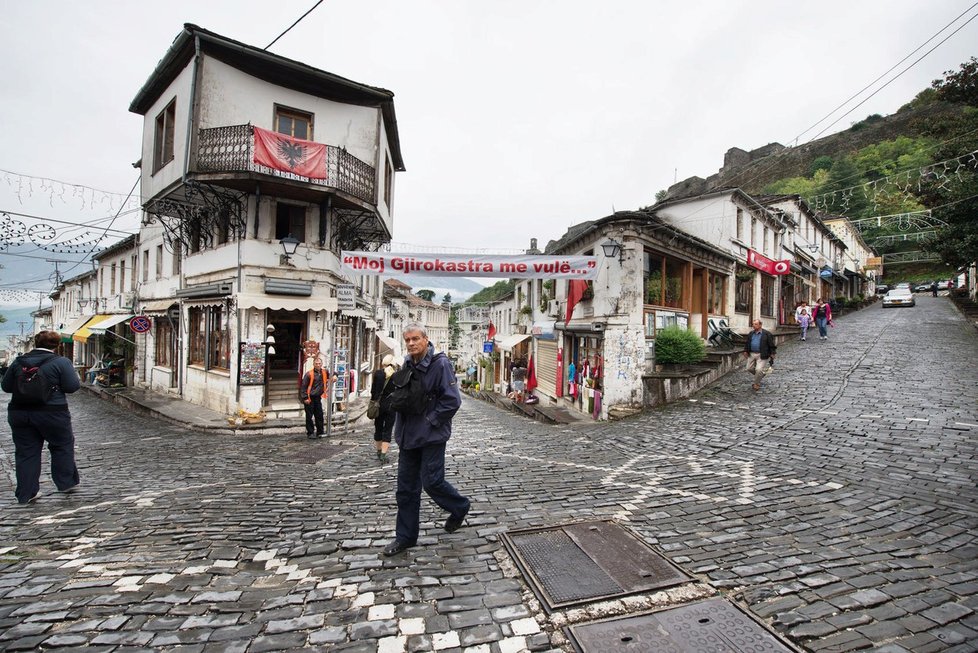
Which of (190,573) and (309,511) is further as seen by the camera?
(309,511)

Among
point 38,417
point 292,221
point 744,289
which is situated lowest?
point 38,417

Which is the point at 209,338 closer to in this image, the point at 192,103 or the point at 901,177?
the point at 192,103

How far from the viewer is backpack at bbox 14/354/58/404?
16.5ft

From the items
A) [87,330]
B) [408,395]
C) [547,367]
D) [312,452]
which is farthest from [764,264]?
[87,330]

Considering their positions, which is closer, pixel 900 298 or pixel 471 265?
pixel 471 265

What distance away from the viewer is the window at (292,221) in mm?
13250

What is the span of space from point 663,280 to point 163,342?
772 inches

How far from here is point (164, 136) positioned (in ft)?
46.3

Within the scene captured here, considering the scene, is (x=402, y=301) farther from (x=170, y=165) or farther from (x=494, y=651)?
(x=494, y=651)

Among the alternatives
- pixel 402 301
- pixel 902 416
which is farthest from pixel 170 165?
pixel 402 301

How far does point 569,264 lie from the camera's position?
472 inches

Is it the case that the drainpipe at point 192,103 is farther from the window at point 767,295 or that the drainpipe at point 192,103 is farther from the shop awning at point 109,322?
the window at point 767,295

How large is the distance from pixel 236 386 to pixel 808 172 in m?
89.3

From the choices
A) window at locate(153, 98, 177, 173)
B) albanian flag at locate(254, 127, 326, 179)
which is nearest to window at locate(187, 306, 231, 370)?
window at locate(153, 98, 177, 173)
